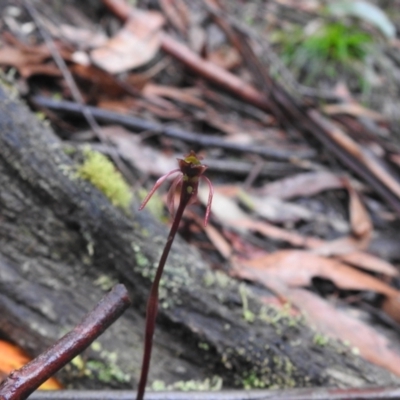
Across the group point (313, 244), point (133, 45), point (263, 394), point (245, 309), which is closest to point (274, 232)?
point (313, 244)

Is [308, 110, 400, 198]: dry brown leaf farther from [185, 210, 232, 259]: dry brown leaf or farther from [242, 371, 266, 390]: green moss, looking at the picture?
[242, 371, 266, 390]: green moss

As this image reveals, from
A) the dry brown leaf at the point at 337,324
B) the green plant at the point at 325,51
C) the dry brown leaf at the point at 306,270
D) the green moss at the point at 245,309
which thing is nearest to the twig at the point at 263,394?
the green moss at the point at 245,309

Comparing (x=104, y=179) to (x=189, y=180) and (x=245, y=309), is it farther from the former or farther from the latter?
(x=189, y=180)

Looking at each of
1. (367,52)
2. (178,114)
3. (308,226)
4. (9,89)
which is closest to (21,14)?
(178,114)

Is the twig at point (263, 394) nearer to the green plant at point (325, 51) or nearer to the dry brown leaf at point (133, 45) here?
the dry brown leaf at point (133, 45)

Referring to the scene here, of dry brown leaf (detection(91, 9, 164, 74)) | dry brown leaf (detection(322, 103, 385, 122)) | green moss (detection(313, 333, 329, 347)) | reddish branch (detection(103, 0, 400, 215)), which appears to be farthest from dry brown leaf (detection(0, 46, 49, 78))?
dry brown leaf (detection(322, 103, 385, 122))
